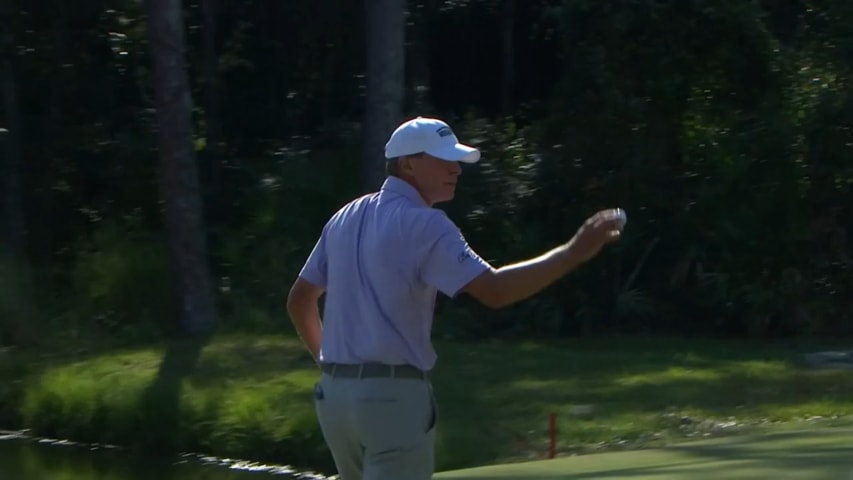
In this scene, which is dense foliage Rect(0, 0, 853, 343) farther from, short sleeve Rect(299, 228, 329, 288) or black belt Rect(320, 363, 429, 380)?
black belt Rect(320, 363, 429, 380)

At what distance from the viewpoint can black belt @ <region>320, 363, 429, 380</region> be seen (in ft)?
13.6

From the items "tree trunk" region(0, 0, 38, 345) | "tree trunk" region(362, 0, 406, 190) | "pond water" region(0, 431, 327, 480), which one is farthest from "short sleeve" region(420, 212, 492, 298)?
"tree trunk" region(0, 0, 38, 345)

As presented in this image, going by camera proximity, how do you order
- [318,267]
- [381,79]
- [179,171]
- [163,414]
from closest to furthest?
1. [318,267]
2. [163,414]
3. [179,171]
4. [381,79]

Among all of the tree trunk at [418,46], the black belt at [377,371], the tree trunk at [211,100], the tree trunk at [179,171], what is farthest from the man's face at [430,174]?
the tree trunk at [418,46]

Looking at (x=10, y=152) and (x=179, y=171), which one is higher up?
(x=179, y=171)

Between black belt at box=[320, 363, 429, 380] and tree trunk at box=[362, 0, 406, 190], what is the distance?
1197cm

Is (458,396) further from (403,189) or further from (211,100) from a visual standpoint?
(211,100)

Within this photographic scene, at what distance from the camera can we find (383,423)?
414 cm

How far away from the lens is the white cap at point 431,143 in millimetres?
4203

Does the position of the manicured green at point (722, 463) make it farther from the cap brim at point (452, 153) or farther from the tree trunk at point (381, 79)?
the tree trunk at point (381, 79)

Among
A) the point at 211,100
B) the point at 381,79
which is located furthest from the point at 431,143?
the point at 211,100

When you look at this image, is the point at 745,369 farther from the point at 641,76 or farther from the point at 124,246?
the point at 124,246

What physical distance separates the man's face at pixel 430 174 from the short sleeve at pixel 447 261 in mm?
177

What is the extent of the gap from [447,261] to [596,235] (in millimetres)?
427
